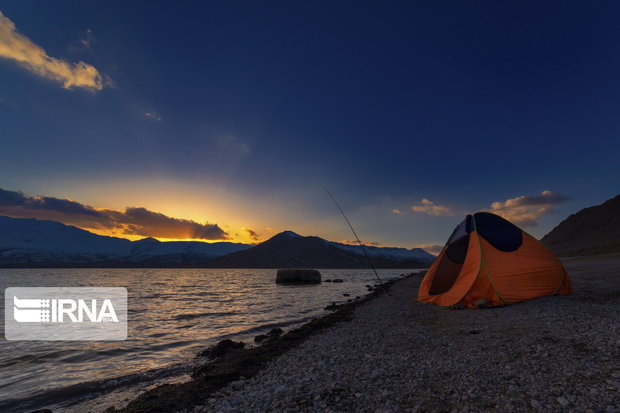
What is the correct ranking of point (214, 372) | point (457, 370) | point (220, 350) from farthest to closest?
point (220, 350) → point (214, 372) → point (457, 370)

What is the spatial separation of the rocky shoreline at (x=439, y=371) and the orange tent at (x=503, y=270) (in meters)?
2.60

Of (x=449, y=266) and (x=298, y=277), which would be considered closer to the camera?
(x=449, y=266)

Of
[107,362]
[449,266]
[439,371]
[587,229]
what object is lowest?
[107,362]

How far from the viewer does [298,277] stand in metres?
76.2

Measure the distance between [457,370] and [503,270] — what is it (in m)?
10.7

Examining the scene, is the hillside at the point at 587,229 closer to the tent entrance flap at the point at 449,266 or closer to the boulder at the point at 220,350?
the tent entrance flap at the point at 449,266

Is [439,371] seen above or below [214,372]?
above

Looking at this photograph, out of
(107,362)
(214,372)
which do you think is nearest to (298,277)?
(107,362)

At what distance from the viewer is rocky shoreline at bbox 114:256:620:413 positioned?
5449 millimetres

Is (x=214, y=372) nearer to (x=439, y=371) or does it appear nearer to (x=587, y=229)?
(x=439, y=371)

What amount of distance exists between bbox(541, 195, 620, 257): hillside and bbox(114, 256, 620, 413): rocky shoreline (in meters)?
101

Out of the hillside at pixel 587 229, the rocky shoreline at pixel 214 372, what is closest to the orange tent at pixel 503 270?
the rocky shoreline at pixel 214 372

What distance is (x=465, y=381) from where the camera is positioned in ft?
20.6

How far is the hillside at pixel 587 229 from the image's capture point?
9081 cm
